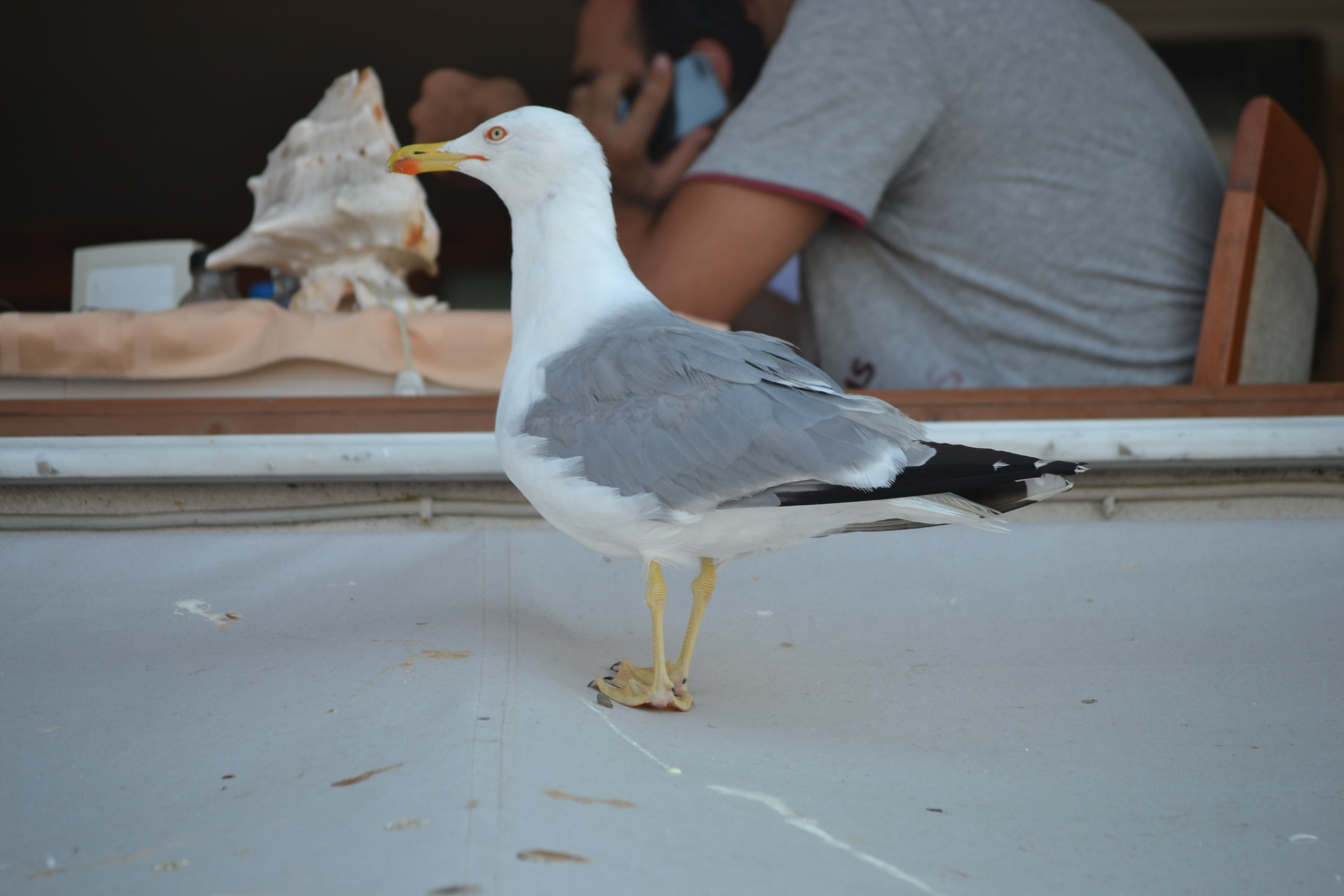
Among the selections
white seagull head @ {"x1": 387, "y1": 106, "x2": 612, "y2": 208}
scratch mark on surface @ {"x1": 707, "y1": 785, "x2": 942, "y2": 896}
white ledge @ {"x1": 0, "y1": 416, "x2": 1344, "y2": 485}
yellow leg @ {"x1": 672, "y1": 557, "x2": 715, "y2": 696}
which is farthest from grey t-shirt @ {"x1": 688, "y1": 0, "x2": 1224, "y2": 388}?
scratch mark on surface @ {"x1": 707, "y1": 785, "x2": 942, "y2": 896}

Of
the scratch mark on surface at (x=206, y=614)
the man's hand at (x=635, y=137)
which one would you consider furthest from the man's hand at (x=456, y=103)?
the scratch mark on surface at (x=206, y=614)

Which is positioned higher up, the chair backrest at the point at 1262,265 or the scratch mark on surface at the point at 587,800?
the chair backrest at the point at 1262,265

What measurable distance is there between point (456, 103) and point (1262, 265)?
2198 millimetres

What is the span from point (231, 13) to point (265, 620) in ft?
14.0

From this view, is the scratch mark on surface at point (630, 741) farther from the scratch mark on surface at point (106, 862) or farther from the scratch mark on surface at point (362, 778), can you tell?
the scratch mark on surface at point (106, 862)

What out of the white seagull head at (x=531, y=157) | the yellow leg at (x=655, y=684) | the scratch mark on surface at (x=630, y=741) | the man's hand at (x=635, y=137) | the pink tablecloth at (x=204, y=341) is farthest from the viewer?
the man's hand at (x=635, y=137)

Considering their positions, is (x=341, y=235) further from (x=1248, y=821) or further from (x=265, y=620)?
(x=1248, y=821)

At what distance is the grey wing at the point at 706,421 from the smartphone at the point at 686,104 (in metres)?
2.09

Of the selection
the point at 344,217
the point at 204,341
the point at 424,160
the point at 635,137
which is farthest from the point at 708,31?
the point at 424,160

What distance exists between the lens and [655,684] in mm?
1270

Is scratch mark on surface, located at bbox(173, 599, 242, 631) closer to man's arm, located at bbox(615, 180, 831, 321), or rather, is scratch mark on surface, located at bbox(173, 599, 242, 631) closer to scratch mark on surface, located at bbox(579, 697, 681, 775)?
scratch mark on surface, located at bbox(579, 697, 681, 775)

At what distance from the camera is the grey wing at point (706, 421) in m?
1.15

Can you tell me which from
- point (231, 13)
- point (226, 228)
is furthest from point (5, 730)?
point (226, 228)

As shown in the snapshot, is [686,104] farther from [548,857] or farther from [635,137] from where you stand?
[548,857]
